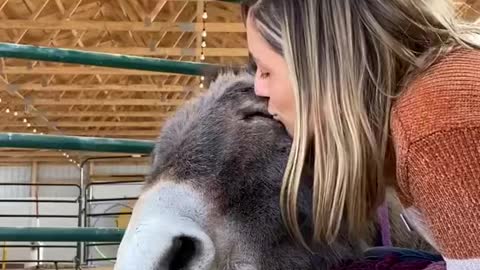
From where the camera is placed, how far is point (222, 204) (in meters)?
1.03

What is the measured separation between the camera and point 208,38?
7699 millimetres

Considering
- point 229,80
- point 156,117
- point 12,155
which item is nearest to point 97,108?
point 156,117

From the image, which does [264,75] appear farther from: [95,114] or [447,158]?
[95,114]

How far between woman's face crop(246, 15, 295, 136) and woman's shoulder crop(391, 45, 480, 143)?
0.48 ft

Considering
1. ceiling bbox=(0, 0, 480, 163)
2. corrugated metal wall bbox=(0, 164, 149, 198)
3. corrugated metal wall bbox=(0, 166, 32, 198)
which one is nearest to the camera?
ceiling bbox=(0, 0, 480, 163)

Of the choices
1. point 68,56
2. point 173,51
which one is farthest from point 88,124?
point 68,56

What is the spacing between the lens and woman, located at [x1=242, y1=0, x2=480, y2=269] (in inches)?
32.9

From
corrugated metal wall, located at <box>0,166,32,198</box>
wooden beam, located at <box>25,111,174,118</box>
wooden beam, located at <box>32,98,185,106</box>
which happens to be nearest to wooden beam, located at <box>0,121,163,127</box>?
wooden beam, located at <box>25,111,174,118</box>

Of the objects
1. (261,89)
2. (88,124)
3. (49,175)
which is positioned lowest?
(261,89)

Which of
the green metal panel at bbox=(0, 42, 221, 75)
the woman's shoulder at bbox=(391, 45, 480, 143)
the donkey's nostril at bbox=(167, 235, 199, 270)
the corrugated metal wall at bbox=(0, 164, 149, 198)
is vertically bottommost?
the donkey's nostril at bbox=(167, 235, 199, 270)

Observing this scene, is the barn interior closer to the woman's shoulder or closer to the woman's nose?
the woman's nose

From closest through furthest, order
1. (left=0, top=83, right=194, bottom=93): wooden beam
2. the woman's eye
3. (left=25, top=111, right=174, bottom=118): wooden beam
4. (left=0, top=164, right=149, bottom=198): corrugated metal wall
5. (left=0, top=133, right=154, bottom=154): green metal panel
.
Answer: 1. the woman's eye
2. (left=0, top=133, right=154, bottom=154): green metal panel
3. (left=0, top=83, right=194, bottom=93): wooden beam
4. (left=25, top=111, right=174, bottom=118): wooden beam
5. (left=0, top=164, right=149, bottom=198): corrugated metal wall

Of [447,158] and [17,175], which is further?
[17,175]

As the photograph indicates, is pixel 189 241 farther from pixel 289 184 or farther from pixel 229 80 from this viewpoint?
pixel 229 80
